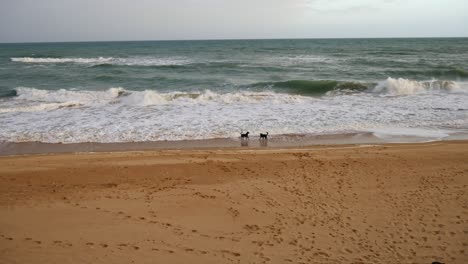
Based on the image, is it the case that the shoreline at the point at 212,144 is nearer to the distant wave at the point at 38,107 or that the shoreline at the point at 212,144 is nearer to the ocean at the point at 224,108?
the ocean at the point at 224,108

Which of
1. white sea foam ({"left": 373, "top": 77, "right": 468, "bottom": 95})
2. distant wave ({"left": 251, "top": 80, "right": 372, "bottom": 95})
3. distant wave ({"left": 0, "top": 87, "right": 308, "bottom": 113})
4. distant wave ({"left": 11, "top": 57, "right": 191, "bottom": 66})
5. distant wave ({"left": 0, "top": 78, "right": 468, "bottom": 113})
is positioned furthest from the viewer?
distant wave ({"left": 11, "top": 57, "right": 191, "bottom": 66})

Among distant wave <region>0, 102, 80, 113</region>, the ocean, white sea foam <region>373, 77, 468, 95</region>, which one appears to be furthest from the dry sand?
white sea foam <region>373, 77, 468, 95</region>

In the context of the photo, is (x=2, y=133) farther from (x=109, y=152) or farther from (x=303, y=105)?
(x=303, y=105)

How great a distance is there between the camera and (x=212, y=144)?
32.9 ft

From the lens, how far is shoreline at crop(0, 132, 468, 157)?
31.6ft

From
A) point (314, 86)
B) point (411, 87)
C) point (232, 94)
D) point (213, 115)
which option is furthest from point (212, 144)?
point (411, 87)

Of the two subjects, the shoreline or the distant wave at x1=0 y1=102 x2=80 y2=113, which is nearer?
the shoreline

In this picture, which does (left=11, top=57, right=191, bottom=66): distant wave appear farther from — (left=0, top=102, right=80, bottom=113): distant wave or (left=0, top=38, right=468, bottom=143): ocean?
(left=0, top=102, right=80, bottom=113): distant wave

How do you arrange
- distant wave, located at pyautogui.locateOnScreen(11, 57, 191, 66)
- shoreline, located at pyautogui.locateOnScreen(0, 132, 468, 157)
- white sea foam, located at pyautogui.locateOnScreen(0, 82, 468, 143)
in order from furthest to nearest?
distant wave, located at pyautogui.locateOnScreen(11, 57, 191, 66) < white sea foam, located at pyautogui.locateOnScreen(0, 82, 468, 143) < shoreline, located at pyautogui.locateOnScreen(0, 132, 468, 157)

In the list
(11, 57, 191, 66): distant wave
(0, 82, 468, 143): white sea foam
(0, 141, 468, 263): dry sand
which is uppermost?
(11, 57, 191, 66): distant wave

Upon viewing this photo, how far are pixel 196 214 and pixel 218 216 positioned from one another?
0.38 meters

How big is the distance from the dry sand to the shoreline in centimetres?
78

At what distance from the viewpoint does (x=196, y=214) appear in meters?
5.84

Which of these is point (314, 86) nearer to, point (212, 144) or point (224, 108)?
point (224, 108)
